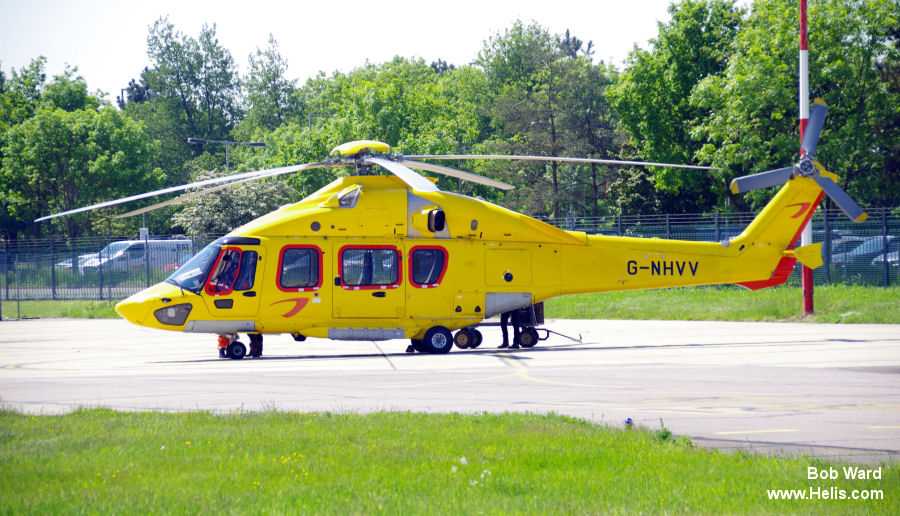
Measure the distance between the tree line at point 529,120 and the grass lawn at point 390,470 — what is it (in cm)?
3278

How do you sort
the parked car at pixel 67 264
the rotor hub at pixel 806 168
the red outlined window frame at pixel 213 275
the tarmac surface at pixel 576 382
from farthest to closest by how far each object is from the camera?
the parked car at pixel 67 264
the rotor hub at pixel 806 168
the red outlined window frame at pixel 213 275
the tarmac surface at pixel 576 382

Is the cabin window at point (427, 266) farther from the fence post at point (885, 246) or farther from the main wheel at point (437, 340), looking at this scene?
the fence post at point (885, 246)

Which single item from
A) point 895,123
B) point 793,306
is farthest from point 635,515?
point 895,123

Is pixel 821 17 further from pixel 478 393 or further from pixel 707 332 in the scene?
pixel 478 393

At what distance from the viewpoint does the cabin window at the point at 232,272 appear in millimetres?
17406

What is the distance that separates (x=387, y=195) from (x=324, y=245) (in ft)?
5.62

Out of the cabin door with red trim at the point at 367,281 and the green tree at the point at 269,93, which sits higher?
the green tree at the point at 269,93

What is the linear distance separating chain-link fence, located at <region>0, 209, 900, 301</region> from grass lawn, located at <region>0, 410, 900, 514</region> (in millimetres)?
24950

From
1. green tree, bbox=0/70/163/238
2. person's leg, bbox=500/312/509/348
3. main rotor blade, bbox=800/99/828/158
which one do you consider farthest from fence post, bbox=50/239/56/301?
main rotor blade, bbox=800/99/828/158

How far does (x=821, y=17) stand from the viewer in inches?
1495

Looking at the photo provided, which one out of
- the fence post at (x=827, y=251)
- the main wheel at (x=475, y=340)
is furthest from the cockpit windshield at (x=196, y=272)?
the fence post at (x=827, y=251)

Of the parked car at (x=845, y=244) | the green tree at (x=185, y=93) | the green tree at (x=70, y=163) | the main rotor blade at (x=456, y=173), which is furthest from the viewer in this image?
the green tree at (x=185, y=93)

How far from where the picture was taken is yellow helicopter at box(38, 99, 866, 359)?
1744 centimetres

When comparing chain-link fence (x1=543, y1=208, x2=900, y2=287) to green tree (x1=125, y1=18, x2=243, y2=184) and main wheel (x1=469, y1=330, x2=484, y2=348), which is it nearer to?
main wheel (x1=469, y1=330, x2=484, y2=348)
